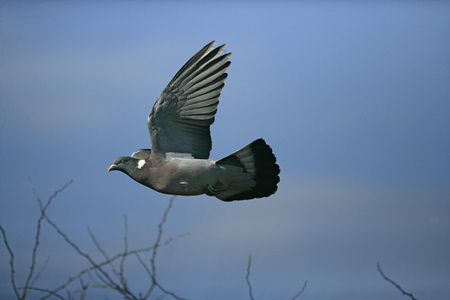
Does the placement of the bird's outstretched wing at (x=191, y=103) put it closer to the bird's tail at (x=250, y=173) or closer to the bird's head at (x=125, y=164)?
the bird's head at (x=125, y=164)

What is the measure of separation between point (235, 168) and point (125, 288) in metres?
2.12

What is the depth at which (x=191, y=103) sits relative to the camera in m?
5.91

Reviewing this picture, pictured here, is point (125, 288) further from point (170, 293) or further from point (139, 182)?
point (139, 182)

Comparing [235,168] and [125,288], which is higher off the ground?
[235,168]

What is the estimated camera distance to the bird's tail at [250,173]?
5.65 metres

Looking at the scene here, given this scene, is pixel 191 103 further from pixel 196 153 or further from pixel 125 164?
pixel 125 164

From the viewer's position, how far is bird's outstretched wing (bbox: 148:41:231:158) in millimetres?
5836

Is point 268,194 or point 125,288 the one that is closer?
point 125,288

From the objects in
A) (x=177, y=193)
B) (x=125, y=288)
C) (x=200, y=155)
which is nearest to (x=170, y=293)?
(x=125, y=288)

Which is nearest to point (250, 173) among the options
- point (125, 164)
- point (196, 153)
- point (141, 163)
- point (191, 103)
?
point (196, 153)

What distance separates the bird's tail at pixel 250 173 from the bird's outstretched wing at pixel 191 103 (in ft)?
1.55

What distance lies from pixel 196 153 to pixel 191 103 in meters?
0.53

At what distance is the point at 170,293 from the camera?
12.8 ft

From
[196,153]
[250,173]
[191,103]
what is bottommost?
[250,173]
